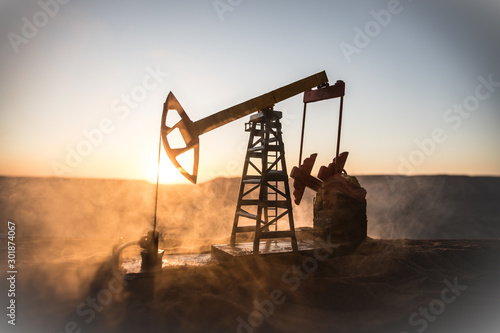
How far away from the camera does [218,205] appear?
169 ft

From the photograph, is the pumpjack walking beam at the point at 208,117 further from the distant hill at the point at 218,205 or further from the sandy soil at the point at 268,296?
the distant hill at the point at 218,205

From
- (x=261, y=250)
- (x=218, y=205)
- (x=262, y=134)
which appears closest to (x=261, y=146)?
(x=262, y=134)

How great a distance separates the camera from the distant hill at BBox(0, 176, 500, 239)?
28906 mm

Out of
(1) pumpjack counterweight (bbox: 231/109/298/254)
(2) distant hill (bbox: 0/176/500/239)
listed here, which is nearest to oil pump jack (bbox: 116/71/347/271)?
(1) pumpjack counterweight (bbox: 231/109/298/254)

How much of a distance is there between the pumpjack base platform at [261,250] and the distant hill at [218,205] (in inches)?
834

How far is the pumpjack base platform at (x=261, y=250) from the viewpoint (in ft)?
23.4

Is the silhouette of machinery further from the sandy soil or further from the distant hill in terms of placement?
the distant hill

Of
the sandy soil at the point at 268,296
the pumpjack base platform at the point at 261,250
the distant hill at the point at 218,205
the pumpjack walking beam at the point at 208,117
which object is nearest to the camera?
the sandy soil at the point at 268,296

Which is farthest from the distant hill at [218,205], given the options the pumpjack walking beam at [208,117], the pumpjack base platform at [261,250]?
the pumpjack walking beam at [208,117]

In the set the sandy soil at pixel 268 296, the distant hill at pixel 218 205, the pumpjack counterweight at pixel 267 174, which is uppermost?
the pumpjack counterweight at pixel 267 174

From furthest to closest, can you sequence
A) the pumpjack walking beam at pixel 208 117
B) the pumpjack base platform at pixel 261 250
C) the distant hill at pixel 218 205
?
the distant hill at pixel 218 205 < the pumpjack base platform at pixel 261 250 < the pumpjack walking beam at pixel 208 117

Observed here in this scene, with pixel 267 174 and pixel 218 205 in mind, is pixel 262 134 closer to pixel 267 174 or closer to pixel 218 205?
pixel 267 174

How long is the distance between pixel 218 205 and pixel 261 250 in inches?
1757

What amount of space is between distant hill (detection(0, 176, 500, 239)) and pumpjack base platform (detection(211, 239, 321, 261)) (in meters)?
21.2
